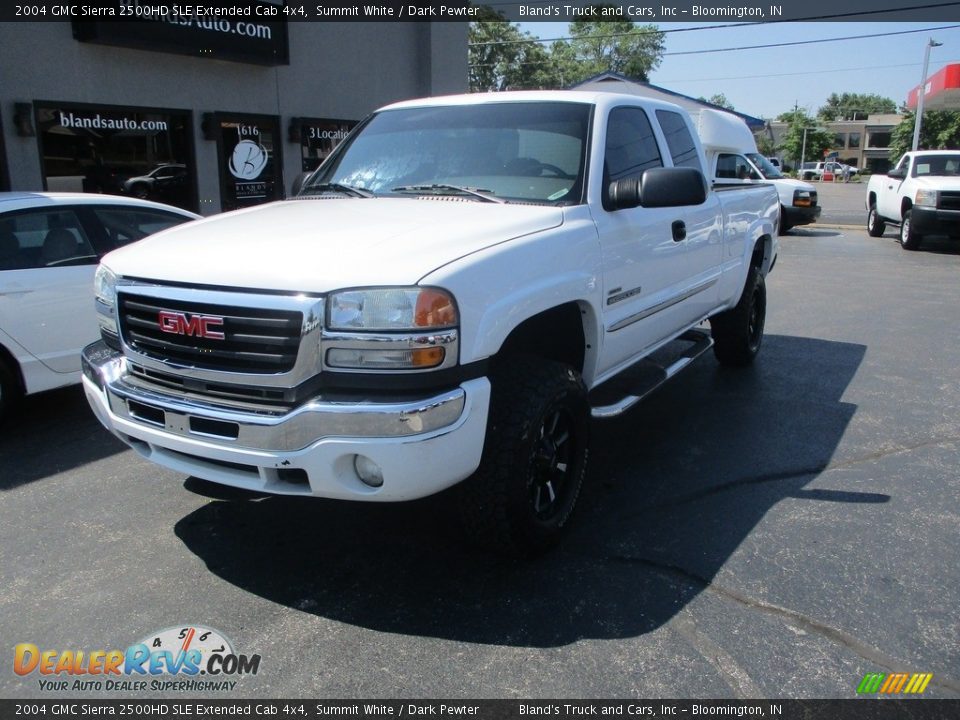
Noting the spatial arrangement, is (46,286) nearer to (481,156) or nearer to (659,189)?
(481,156)

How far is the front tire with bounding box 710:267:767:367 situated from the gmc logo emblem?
4.52 meters

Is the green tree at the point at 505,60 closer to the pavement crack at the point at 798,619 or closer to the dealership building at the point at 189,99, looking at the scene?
the dealership building at the point at 189,99

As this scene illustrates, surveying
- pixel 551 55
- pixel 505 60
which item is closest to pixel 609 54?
pixel 551 55

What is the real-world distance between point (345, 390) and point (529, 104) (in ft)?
7.11

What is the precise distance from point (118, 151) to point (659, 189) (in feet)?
29.3

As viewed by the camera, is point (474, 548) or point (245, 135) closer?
point (474, 548)

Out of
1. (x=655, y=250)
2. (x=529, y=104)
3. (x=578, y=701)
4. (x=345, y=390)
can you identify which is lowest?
(x=578, y=701)

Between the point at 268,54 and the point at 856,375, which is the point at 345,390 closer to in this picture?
the point at 856,375

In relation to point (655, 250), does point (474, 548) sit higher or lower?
lower

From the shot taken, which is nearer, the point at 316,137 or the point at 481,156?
the point at 481,156

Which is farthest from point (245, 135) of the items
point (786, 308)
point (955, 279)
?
point (955, 279)

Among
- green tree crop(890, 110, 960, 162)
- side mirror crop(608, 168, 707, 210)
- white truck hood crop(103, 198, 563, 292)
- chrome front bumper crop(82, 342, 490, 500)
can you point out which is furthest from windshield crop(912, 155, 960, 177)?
green tree crop(890, 110, 960, 162)

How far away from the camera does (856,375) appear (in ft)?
21.3

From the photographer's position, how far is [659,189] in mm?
3717
